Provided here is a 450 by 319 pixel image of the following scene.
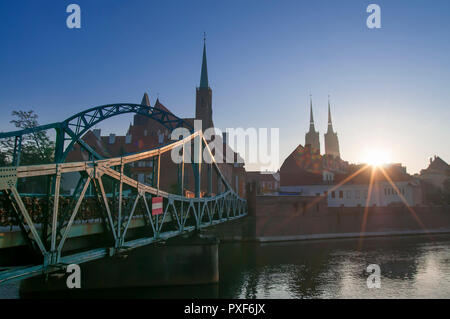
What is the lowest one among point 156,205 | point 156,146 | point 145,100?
point 156,205

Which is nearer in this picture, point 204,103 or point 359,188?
point 359,188

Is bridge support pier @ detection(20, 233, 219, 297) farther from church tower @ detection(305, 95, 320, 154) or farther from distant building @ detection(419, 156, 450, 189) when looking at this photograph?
church tower @ detection(305, 95, 320, 154)

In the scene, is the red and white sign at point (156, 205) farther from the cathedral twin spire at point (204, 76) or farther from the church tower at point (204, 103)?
the cathedral twin spire at point (204, 76)

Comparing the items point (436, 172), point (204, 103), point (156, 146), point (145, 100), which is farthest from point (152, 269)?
point (436, 172)

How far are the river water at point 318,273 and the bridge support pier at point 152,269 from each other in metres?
0.48

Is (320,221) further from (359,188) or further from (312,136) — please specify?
(312,136)

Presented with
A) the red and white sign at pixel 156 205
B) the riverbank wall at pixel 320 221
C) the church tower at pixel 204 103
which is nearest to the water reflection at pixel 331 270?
the riverbank wall at pixel 320 221

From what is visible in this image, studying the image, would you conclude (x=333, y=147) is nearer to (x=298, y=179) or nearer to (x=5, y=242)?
(x=298, y=179)

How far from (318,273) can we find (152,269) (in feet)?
38.2

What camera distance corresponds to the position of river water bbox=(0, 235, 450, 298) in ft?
62.2

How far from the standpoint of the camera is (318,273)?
24344 millimetres

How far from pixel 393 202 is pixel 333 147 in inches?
3399

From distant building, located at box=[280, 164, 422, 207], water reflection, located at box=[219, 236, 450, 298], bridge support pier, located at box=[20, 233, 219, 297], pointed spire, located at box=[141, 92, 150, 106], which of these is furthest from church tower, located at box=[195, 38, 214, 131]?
bridge support pier, located at box=[20, 233, 219, 297]

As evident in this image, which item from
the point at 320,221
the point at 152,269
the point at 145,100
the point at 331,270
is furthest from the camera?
the point at 145,100
